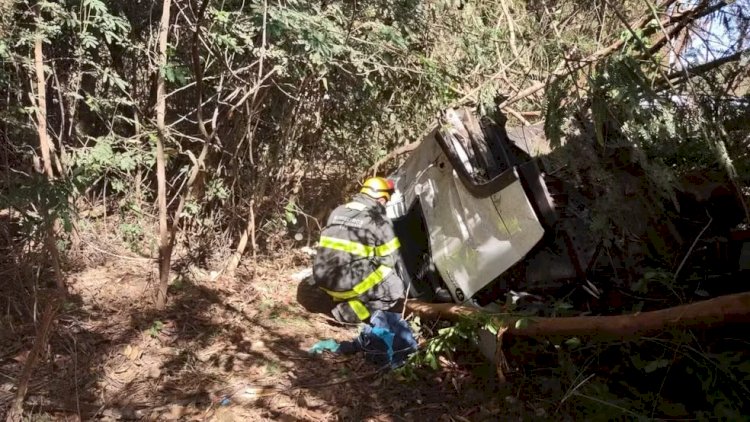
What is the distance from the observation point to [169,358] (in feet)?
13.1

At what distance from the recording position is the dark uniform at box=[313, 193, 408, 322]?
4723 millimetres

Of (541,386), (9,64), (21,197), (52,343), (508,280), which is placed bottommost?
(541,386)

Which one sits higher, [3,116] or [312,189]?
[3,116]

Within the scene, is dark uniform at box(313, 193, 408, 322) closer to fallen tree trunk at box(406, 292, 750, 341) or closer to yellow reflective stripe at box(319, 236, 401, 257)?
yellow reflective stripe at box(319, 236, 401, 257)

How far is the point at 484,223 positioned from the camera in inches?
156

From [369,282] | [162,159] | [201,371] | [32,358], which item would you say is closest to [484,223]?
[369,282]

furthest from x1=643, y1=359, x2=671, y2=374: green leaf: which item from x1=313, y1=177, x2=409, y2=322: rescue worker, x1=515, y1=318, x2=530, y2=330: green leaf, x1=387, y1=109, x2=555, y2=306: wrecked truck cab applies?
x1=313, y1=177, x2=409, y2=322: rescue worker

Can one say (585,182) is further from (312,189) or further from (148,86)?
(148,86)

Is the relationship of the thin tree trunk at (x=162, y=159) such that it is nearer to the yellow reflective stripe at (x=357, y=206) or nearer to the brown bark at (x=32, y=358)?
the brown bark at (x=32, y=358)

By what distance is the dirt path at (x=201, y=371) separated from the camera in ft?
11.3

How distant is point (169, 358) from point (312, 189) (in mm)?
2892

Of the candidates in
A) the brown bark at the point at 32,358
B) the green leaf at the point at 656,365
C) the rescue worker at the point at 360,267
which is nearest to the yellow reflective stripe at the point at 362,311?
the rescue worker at the point at 360,267

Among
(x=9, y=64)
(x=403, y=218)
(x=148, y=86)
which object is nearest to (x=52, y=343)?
(x=9, y=64)

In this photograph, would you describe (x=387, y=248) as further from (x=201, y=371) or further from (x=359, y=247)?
(x=201, y=371)
